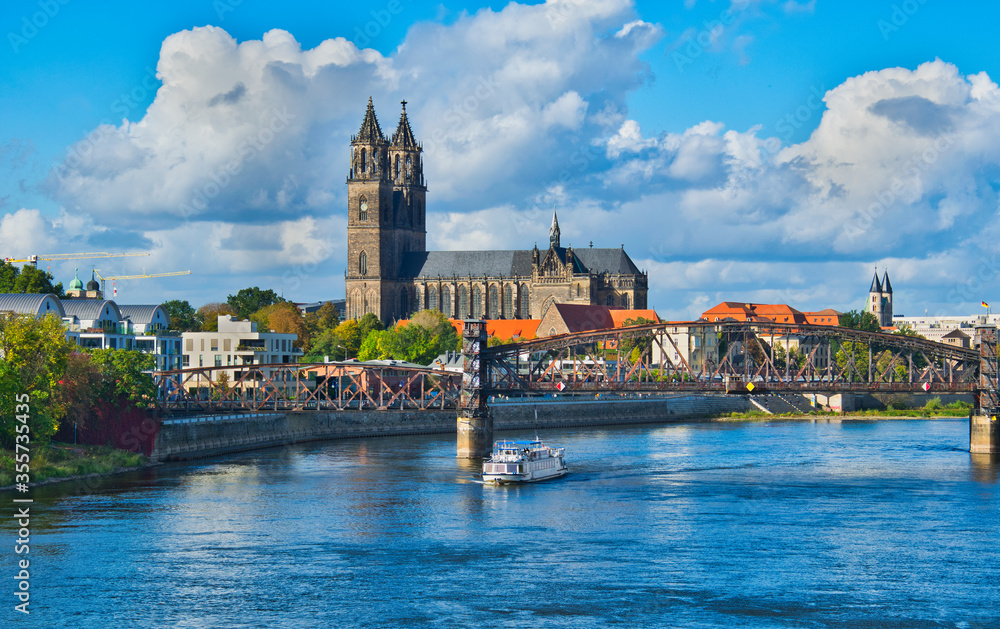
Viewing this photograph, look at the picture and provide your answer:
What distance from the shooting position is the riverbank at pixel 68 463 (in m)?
69.1

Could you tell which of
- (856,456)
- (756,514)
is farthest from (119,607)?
(856,456)

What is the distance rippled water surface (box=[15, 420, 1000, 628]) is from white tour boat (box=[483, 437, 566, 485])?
1234 mm

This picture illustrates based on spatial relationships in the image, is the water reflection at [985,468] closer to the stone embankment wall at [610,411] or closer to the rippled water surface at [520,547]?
the rippled water surface at [520,547]

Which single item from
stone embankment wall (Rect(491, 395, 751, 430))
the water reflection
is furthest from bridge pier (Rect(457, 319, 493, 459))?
stone embankment wall (Rect(491, 395, 751, 430))

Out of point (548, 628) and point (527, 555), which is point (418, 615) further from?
point (527, 555)

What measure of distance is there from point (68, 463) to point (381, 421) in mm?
46496

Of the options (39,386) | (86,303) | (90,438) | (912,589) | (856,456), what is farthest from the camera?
(86,303)

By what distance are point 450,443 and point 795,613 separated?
6774 centimetres

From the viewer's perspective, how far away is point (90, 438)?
80.5 meters

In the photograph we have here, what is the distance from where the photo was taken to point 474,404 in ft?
310

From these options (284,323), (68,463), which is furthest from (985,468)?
(284,323)

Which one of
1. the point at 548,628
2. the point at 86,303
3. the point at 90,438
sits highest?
the point at 86,303

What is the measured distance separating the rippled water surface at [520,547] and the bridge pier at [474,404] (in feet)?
18.4

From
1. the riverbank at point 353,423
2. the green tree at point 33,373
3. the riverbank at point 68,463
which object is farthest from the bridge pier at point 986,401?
the green tree at point 33,373
